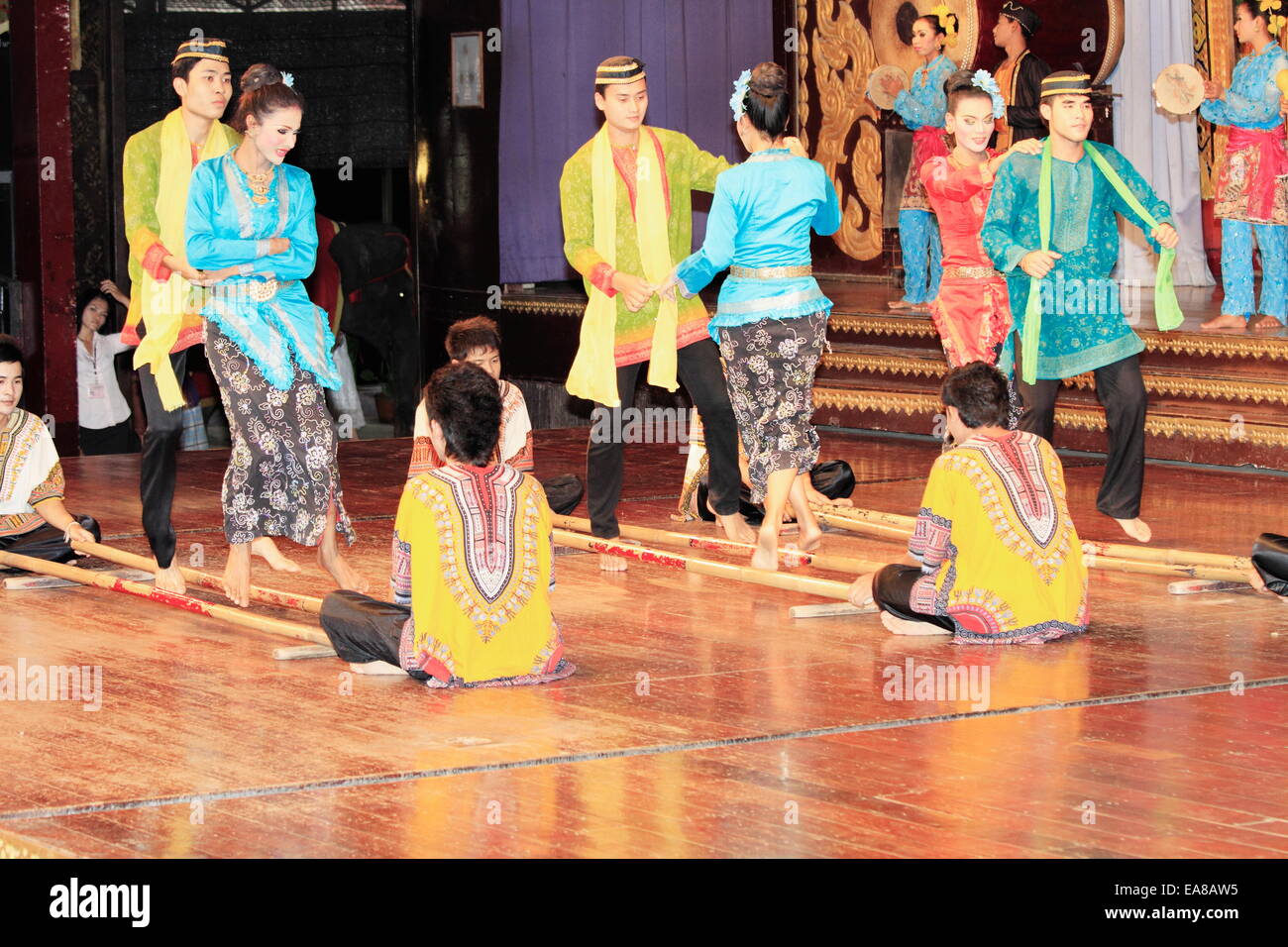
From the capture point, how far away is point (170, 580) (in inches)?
237

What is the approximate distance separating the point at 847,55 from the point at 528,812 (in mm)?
9350

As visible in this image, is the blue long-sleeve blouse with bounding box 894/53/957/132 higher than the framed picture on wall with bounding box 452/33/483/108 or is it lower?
lower

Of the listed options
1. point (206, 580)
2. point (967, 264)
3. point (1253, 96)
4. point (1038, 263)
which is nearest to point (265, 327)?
point (206, 580)

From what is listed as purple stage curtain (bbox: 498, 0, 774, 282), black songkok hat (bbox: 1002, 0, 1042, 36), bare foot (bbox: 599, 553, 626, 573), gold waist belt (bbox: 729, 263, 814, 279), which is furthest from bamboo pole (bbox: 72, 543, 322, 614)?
purple stage curtain (bbox: 498, 0, 774, 282)

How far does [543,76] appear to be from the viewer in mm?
11695

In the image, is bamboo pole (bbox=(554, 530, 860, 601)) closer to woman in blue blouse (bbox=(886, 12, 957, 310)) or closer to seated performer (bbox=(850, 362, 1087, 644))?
seated performer (bbox=(850, 362, 1087, 644))

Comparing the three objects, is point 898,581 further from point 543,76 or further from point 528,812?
point 543,76

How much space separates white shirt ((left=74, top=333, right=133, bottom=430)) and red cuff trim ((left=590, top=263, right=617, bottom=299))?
15.7ft

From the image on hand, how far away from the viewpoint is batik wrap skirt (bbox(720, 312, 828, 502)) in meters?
6.33

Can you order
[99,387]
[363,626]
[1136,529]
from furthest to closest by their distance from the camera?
1. [99,387]
2. [1136,529]
3. [363,626]

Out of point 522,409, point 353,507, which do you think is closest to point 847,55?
point 353,507

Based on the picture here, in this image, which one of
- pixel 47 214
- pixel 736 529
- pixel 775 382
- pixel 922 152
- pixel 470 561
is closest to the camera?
pixel 470 561

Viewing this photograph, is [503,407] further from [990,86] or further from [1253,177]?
[1253,177]

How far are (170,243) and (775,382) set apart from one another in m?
1.83
